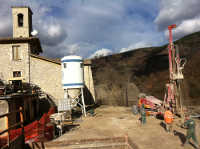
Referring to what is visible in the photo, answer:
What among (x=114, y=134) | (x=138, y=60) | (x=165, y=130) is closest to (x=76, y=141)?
(x=114, y=134)

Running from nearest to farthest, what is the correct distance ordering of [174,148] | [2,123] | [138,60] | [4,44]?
1. [174,148]
2. [2,123]
3. [4,44]
4. [138,60]

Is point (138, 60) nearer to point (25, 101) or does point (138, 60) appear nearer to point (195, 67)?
point (195, 67)

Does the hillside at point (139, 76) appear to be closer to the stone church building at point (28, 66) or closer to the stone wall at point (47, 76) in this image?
the stone wall at point (47, 76)

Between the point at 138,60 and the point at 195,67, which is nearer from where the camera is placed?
the point at 195,67

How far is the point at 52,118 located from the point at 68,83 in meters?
5.12

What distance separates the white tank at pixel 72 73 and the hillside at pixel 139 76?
1494 cm

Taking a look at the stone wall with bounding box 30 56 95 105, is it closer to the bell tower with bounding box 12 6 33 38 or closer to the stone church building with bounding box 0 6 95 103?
the stone church building with bounding box 0 6 95 103

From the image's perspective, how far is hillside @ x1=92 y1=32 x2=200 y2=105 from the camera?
29375mm

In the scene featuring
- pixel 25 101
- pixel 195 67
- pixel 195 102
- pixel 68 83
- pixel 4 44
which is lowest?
pixel 195 102

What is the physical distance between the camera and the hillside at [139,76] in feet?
96.4

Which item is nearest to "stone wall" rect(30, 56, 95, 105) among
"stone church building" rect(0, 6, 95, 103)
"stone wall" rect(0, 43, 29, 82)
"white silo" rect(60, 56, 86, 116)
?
"stone church building" rect(0, 6, 95, 103)

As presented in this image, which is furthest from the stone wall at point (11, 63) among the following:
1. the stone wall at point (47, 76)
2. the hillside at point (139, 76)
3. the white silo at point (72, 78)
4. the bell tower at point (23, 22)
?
the hillside at point (139, 76)

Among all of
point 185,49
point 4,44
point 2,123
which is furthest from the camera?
point 185,49

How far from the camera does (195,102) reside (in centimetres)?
2466
